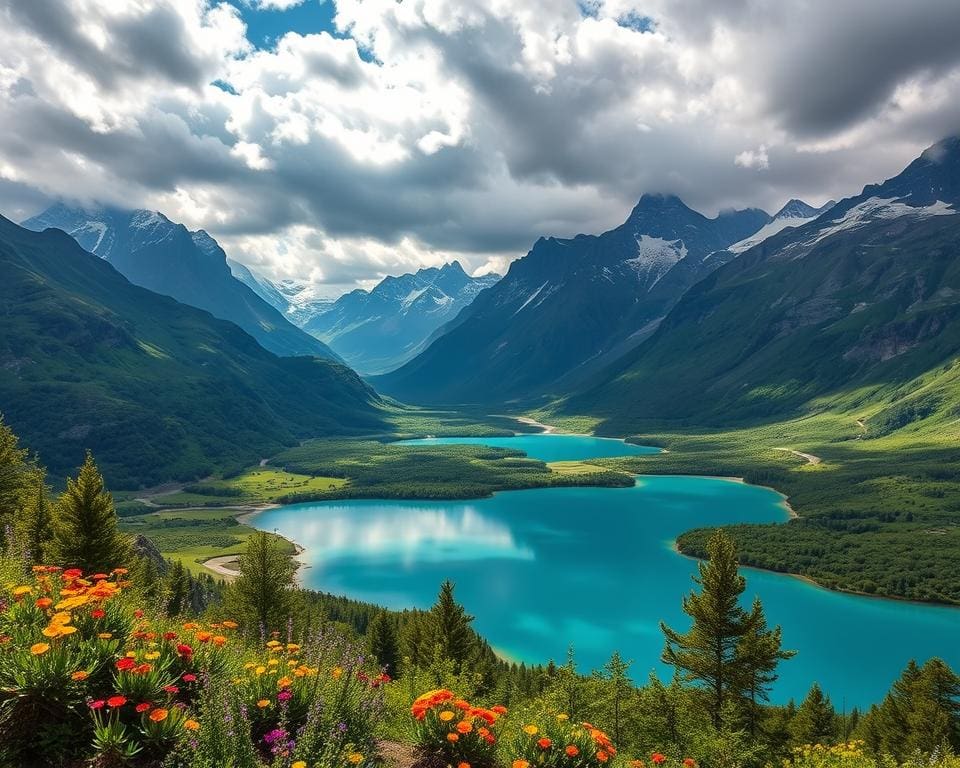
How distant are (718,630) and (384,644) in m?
37.4

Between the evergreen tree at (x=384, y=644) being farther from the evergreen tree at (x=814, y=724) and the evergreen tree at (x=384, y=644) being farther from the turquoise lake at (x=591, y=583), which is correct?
the evergreen tree at (x=814, y=724)

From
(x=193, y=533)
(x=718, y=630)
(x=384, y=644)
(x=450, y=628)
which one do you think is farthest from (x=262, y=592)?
(x=193, y=533)

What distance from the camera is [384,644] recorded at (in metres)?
60.2

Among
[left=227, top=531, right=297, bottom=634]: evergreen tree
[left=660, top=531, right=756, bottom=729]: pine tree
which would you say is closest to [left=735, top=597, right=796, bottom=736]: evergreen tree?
[left=660, top=531, right=756, bottom=729]: pine tree

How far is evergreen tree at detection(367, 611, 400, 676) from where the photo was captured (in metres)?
59.5

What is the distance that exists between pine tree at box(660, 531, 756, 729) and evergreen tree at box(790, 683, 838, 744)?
448 inches

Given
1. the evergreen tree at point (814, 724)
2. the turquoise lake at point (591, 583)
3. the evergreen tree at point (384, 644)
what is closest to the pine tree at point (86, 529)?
the evergreen tree at point (384, 644)

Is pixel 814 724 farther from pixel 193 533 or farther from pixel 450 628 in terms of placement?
pixel 193 533

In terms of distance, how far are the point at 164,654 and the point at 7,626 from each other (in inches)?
95.7

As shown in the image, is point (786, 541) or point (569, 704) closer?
point (569, 704)

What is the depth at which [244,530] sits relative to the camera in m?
156

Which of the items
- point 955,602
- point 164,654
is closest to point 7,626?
point 164,654

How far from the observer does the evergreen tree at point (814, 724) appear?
135ft

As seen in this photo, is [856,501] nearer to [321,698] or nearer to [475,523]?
[475,523]
